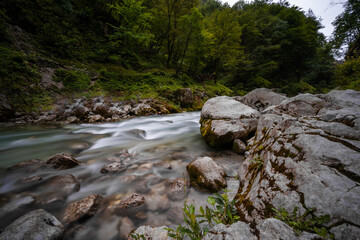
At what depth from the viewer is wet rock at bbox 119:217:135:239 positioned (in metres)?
1.74

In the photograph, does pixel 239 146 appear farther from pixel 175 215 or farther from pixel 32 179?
pixel 32 179

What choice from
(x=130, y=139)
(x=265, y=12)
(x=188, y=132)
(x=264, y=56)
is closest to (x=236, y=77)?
(x=264, y=56)

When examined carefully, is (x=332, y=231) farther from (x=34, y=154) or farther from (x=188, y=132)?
(x=34, y=154)

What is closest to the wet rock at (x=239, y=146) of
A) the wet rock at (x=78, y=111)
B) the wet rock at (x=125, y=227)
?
the wet rock at (x=125, y=227)

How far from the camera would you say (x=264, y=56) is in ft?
61.8

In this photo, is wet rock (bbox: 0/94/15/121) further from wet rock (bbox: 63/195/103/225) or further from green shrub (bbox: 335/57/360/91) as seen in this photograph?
green shrub (bbox: 335/57/360/91)

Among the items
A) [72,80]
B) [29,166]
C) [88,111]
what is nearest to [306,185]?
[29,166]

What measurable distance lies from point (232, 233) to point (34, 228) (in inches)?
78.9

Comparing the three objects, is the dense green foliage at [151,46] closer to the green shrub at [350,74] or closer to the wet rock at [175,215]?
the green shrub at [350,74]

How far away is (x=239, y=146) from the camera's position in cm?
346

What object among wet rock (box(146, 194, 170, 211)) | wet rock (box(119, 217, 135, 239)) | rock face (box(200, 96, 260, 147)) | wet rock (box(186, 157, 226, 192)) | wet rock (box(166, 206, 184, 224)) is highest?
rock face (box(200, 96, 260, 147))

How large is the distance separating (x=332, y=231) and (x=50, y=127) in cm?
801

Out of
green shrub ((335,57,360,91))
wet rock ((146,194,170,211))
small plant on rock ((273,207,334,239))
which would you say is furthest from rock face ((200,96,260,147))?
green shrub ((335,57,360,91))

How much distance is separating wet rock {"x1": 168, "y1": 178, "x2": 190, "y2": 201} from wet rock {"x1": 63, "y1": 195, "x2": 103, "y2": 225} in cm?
115
